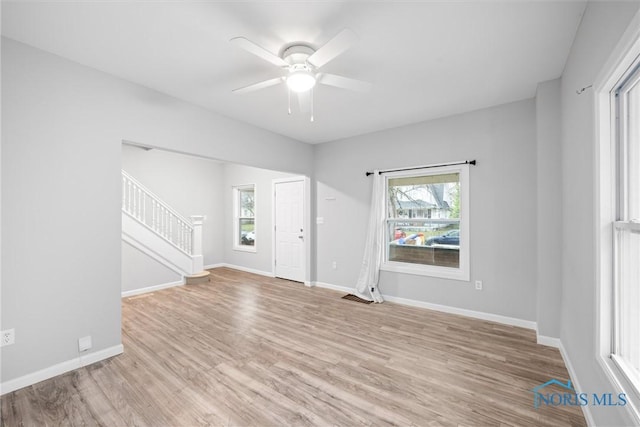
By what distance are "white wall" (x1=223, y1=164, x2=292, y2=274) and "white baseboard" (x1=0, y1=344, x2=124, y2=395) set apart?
3578 mm

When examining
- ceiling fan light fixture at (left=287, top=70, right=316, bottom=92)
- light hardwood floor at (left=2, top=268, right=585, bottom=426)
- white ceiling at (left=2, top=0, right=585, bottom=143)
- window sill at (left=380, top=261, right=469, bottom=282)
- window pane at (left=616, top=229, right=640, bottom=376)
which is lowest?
light hardwood floor at (left=2, top=268, right=585, bottom=426)

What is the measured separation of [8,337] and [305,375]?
2259 millimetres

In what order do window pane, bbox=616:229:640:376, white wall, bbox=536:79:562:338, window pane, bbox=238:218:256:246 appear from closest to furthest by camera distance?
window pane, bbox=616:229:640:376 < white wall, bbox=536:79:562:338 < window pane, bbox=238:218:256:246

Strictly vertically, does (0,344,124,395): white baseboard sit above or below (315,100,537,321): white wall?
below

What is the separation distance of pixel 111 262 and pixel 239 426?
75.3 inches

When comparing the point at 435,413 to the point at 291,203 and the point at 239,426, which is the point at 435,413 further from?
the point at 291,203

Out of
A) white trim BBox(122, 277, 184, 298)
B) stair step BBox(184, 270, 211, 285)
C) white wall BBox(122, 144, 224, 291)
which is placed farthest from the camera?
stair step BBox(184, 270, 211, 285)

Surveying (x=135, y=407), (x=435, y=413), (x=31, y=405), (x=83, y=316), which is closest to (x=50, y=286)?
(x=83, y=316)

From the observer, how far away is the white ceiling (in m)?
1.75

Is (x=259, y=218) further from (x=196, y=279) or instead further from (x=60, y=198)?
(x=60, y=198)

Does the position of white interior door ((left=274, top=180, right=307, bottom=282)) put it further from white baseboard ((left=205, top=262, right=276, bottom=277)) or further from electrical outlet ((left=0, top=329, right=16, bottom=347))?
electrical outlet ((left=0, top=329, right=16, bottom=347))

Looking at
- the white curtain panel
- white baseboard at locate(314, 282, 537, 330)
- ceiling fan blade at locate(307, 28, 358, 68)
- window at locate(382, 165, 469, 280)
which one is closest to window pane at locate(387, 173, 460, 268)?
window at locate(382, 165, 469, 280)

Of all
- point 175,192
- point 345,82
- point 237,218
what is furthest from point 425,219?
point 175,192

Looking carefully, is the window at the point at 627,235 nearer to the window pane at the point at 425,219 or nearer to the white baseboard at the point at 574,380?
the white baseboard at the point at 574,380
